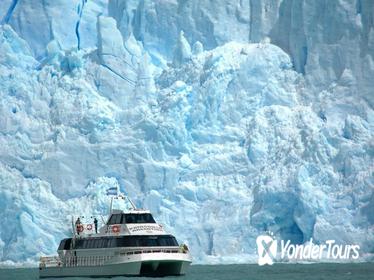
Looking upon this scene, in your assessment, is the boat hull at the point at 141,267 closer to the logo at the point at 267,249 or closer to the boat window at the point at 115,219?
the boat window at the point at 115,219

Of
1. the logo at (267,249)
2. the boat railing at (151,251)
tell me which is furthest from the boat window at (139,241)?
the logo at (267,249)

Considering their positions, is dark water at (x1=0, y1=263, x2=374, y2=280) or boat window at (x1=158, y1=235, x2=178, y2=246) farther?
dark water at (x1=0, y1=263, x2=374, y2=280)

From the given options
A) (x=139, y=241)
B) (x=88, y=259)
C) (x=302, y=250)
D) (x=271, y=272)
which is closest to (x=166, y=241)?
(x=139, y=241)

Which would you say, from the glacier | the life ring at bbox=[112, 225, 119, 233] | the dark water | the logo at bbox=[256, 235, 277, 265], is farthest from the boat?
the glacier

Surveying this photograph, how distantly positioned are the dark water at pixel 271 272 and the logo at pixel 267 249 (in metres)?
0.41

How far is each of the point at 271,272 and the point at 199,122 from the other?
12436 millimetres

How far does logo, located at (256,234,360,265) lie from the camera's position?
60.3 m

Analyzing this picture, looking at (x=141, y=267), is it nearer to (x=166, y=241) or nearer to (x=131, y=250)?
(x=131, y=250)

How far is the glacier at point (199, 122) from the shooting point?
62750 mm

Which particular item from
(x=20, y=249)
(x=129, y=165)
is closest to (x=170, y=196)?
(x=129, y=165)

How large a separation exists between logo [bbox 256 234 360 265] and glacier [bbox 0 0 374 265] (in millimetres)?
502

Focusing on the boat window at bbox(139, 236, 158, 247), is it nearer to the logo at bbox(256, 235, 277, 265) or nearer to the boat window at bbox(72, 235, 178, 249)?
the boat window at bbox(72, 235, 178, 249)

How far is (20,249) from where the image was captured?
205 feet

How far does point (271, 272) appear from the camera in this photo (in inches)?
2194
